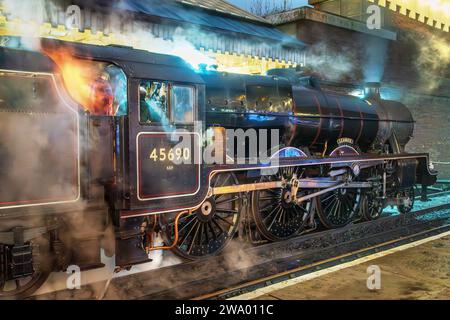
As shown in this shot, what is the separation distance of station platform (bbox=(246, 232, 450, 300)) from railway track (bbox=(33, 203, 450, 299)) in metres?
0.21

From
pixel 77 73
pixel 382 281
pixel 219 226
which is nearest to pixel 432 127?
pixel 382 281

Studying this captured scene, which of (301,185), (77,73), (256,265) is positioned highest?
(77,73)

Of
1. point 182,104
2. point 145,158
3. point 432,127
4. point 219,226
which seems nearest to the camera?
point 145,158

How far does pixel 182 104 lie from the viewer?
5191 mm

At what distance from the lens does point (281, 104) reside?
6.94 meters

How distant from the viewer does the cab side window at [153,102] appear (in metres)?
4.84

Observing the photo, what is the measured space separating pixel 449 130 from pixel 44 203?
16.9 m

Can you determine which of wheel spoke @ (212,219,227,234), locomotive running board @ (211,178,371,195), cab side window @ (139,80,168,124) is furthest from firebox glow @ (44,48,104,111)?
wheel spoke @ (212,219,227,234)

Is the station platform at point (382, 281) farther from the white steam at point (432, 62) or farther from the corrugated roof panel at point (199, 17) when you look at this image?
the white steam at point (432, 62)

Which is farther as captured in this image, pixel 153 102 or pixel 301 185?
pixel 301 185

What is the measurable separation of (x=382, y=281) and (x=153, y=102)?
11.6 ft

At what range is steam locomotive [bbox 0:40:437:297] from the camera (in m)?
4.02

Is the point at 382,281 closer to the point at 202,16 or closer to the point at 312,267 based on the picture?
the point at 312,267

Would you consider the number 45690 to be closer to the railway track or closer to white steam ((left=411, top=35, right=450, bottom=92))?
the railway track
